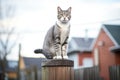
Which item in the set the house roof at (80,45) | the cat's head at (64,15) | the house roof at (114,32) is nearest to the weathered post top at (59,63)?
the cat's head at (64,15)

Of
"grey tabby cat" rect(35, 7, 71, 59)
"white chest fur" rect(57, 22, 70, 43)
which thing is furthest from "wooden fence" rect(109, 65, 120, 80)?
"white chest fur" rect(57, 22, 70, 43)

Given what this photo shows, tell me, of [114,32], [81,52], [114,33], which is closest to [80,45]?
[81,52]

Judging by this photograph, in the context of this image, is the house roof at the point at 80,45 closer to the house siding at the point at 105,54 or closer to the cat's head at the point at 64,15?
the house siding at the point at 105,54

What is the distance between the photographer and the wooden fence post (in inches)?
216

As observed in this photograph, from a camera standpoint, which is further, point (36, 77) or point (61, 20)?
point (36, 77)

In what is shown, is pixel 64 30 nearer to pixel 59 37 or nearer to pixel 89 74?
pixel 59 37

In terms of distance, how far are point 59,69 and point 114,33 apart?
60.5 feet

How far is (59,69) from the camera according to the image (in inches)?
217

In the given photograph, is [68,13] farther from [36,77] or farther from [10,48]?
[10,48]

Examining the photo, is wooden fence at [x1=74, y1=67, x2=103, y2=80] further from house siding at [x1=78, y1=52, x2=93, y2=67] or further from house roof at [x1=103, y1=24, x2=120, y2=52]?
house siding at [x1=78, y1=52, x2=93, y2=67]

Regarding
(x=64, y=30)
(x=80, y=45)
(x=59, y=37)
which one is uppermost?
(x=80, y=45)

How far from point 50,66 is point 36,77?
12225 millimetres

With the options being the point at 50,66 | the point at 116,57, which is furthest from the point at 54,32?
the point at 116,57

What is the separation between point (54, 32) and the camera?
582cm
